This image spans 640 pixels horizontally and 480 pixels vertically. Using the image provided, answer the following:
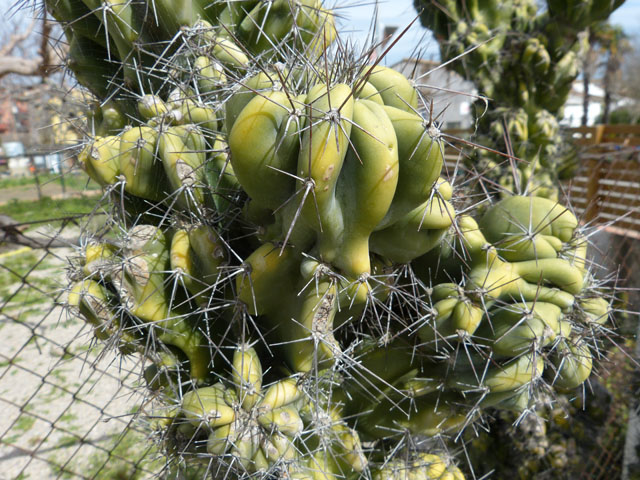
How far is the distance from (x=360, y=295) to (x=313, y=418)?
16.6 inches

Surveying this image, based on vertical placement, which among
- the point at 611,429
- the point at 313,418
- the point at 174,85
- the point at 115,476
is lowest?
the point at 611,429

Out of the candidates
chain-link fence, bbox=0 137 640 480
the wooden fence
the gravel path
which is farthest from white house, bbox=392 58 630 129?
the gravel path

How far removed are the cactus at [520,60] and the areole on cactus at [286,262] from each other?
211 centimetres

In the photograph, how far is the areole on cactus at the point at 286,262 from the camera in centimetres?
94

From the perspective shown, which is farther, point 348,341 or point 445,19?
point 445,19

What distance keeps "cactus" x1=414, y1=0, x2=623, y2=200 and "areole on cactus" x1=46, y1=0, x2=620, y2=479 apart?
2108mm

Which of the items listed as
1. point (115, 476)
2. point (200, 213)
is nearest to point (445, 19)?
point (200, 213)

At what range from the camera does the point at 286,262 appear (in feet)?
3.48

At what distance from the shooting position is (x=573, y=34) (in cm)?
334

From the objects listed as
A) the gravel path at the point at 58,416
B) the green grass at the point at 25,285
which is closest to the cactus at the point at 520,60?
the gravel path at the point at 58,416

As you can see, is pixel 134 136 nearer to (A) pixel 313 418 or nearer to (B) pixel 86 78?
(B) pixel 86 78

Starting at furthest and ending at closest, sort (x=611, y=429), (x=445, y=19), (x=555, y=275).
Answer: (x=445, y=19)
(x=611, y=429)
(x=555, y=275)

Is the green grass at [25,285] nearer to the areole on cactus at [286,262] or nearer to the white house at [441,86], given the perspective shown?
the white house at [441,86]

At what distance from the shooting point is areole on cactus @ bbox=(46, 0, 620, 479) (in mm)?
944
